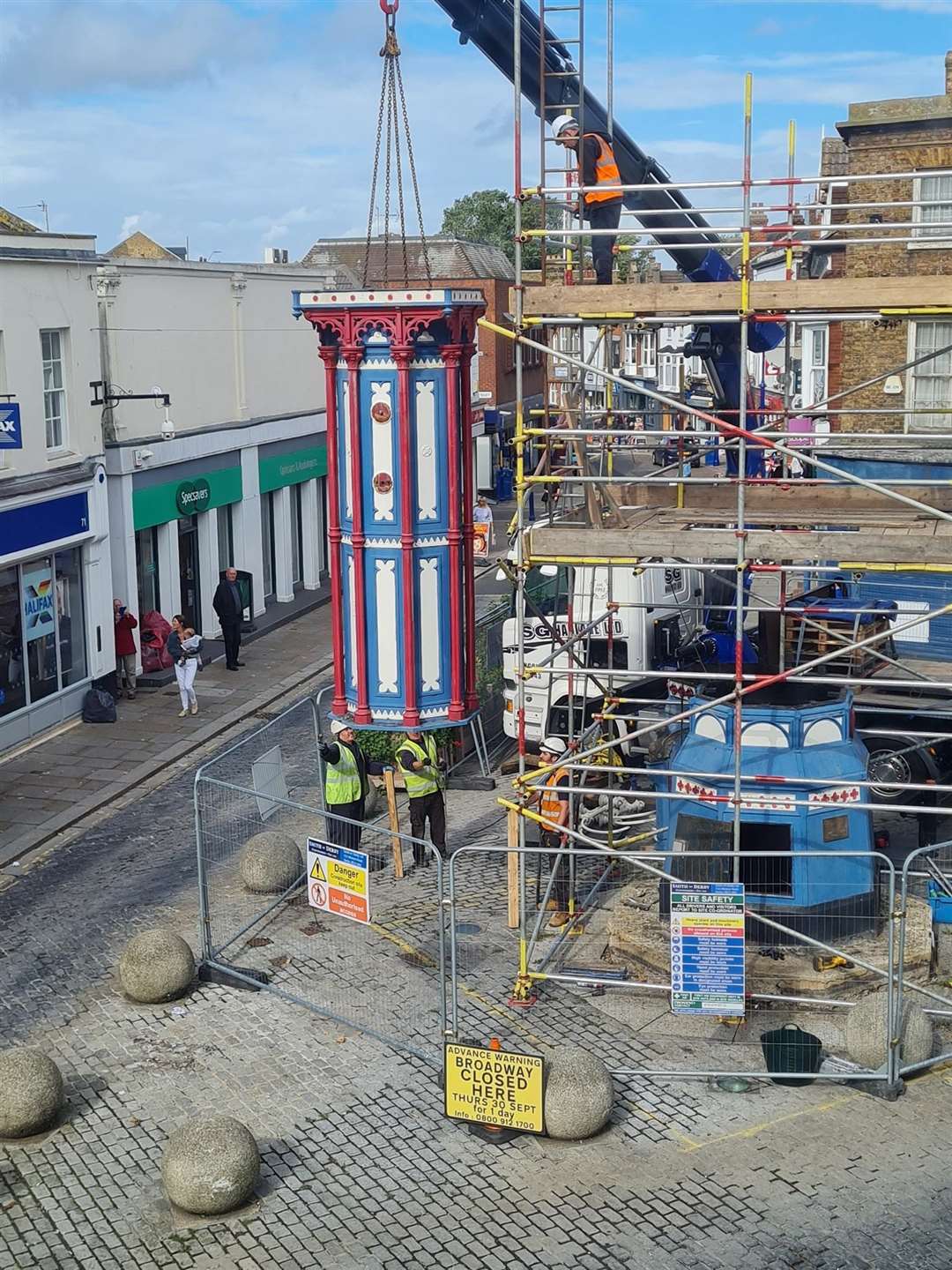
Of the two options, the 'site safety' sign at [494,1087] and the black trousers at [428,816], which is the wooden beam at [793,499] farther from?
the 'site safety' sign at [494,1087]

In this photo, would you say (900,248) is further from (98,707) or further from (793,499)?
(98,707)

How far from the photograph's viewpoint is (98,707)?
22.5m

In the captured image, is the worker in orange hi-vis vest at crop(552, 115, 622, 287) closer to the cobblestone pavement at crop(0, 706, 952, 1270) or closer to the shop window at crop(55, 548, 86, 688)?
the cobblestone pavement at crop(0, 706, 952, 1270)

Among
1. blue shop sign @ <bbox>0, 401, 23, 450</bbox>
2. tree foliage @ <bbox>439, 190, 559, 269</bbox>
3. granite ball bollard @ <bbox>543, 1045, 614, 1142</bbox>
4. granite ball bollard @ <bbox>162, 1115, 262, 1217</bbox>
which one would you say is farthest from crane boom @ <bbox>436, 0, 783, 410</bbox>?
tree foliage @ <bbox>439, 190, 559, 269</bbox>

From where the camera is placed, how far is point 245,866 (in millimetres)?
15234

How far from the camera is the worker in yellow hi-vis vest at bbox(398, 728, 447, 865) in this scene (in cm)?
1537

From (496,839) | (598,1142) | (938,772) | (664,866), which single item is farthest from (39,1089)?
(938,772)

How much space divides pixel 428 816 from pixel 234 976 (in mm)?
3298

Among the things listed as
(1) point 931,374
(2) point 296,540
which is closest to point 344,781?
(1) point 931,374

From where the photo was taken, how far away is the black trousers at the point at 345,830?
14852 millimetres

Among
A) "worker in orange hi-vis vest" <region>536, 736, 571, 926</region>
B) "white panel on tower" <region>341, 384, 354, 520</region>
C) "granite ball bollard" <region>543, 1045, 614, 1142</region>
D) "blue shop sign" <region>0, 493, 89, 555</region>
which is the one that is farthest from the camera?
"blue shop sign" <region>0, 493, 89, 555</region>

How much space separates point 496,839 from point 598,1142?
21.5 ft

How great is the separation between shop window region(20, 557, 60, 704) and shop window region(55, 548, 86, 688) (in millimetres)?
204

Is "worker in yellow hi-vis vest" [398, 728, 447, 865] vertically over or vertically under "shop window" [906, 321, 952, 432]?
under
